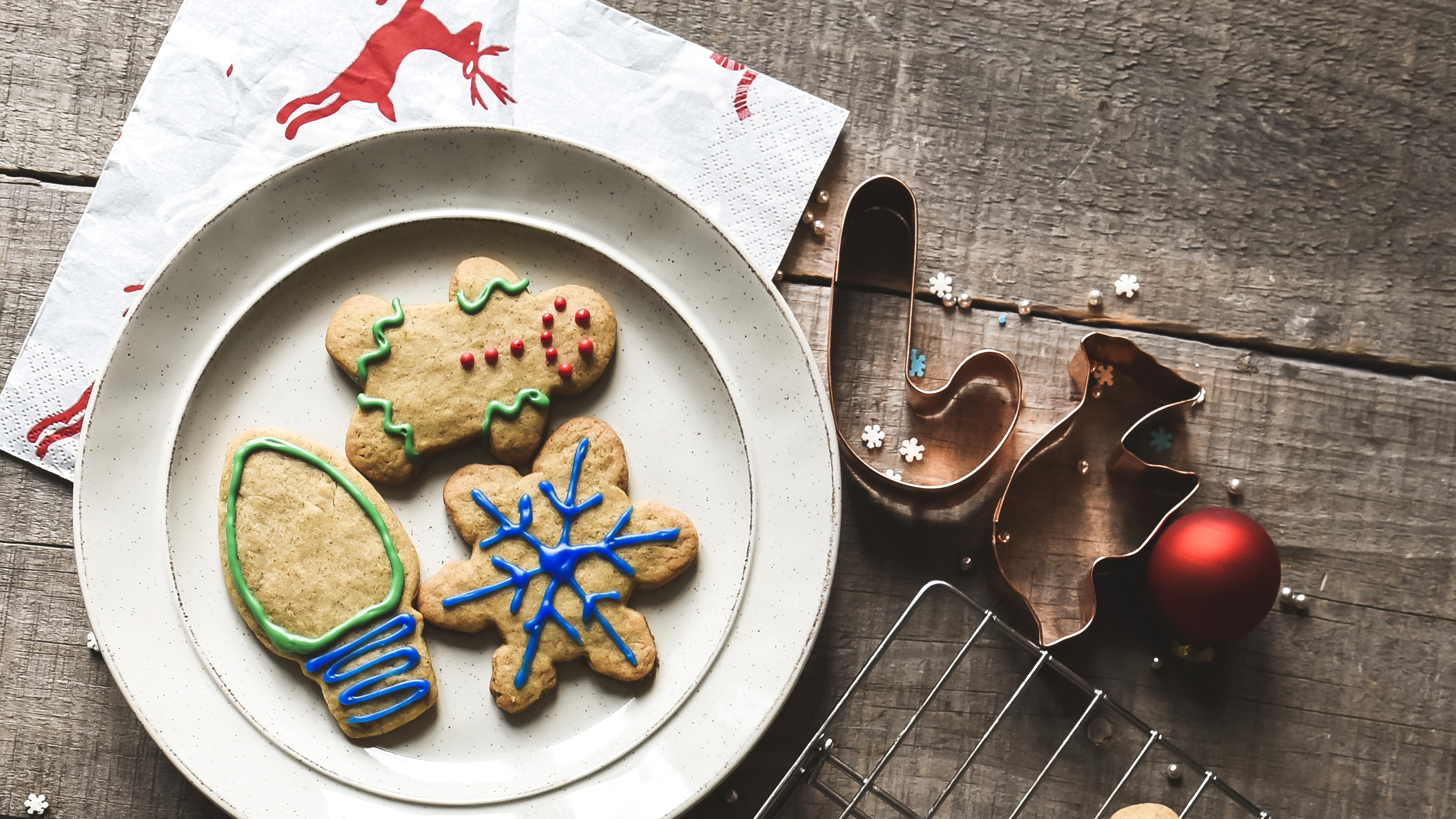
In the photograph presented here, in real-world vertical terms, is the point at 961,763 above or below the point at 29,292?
below

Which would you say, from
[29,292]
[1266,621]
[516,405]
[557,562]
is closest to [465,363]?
[516,405]

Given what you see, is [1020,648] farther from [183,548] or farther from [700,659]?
[183,548]

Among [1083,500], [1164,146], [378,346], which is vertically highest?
[1164,146]

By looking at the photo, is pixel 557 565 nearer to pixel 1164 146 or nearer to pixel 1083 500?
pixel 1083 500

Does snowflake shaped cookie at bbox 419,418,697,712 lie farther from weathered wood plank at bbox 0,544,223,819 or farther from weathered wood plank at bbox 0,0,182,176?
weathered wood plank at bbox 0,0,182,176

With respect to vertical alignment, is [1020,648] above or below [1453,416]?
below

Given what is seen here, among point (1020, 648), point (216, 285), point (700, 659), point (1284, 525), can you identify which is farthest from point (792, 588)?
point (216, 285)
